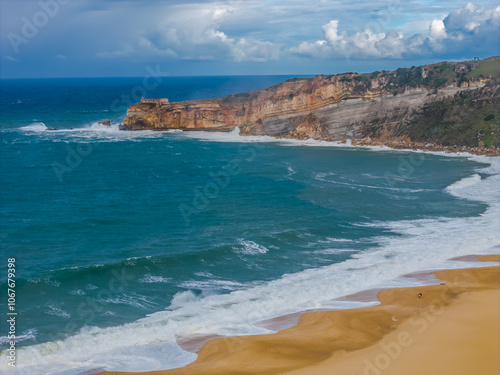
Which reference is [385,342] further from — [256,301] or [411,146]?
[411,146]

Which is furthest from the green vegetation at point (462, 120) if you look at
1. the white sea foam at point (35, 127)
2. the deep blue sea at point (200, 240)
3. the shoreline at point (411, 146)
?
the white sea foam at point (35, 127)

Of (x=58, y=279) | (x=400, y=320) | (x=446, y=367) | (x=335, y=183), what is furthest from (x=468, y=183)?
(x=58, y=279)

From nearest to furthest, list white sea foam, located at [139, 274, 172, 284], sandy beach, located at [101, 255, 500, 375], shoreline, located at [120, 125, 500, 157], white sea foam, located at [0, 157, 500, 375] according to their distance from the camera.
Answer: sandy beach, located at [101, 255, 500, 375]
white sea foam, located at [0, 157, 500, 375]
white sea foam, located at [139, 274, 172, 284]
shoreline, located at [120, 125, 500, 157]

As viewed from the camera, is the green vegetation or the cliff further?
the cliff

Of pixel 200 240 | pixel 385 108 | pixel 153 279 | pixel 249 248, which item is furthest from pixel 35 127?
pixel 153 279

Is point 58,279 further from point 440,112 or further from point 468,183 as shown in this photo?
point 440,112

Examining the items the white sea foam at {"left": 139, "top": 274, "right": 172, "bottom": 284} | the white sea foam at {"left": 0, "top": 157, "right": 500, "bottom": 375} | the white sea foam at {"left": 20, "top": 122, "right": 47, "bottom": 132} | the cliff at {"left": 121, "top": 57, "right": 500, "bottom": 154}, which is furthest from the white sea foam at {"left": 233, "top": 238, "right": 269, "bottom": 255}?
the white sea foam at {"left": 20, "top": 122, "right": 47, "bottom": 132}

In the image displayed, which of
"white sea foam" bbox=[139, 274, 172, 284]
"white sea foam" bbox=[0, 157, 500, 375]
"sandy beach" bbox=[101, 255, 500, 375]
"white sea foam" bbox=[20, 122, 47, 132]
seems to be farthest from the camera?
"white sea foam" bbox=[20, 122, 47, 132]

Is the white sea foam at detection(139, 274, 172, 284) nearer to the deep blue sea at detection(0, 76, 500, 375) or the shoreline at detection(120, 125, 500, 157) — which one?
the deep blue sea at detection(0, 76, 500, 375)
